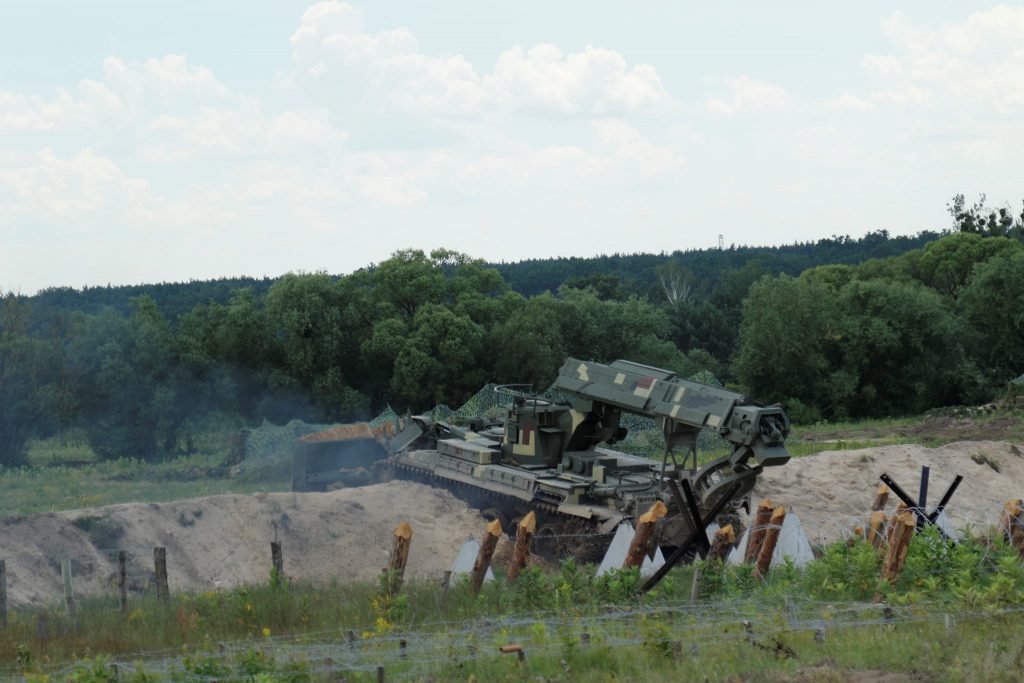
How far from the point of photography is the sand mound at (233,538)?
17781mm

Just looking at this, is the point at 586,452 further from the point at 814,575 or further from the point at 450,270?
the point at 450,270

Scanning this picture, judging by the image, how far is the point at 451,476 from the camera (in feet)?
74.2

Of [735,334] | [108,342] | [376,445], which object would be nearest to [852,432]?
[376,445]

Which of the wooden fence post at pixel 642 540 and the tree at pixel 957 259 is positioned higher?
the tree at pixel 957 259

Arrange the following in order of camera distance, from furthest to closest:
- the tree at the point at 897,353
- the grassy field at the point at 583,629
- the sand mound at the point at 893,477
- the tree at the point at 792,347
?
the tree at the point at 897,353 < the tree at the point at 792,347 < the sand mound at the point at 893,477 < the grassy field at the point at 583,629

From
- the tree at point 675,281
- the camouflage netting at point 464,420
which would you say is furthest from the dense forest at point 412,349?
the tree at point 675,281

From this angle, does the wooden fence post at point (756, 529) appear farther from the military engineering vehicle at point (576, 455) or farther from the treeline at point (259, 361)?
the treeline at point (259, 361)

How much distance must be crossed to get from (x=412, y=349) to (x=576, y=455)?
18.3 metres

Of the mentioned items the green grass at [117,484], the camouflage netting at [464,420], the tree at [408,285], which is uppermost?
the tree at [408,285]

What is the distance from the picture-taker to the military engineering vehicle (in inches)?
663

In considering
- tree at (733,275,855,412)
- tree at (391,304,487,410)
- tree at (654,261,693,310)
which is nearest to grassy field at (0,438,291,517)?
tree at (391,304,487,410)

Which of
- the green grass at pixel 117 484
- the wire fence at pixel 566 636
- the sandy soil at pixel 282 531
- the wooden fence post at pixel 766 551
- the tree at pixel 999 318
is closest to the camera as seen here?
the wire fence at pixel 566 636

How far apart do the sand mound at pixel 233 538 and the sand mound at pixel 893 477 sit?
666 cm

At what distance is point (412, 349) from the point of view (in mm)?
38625
